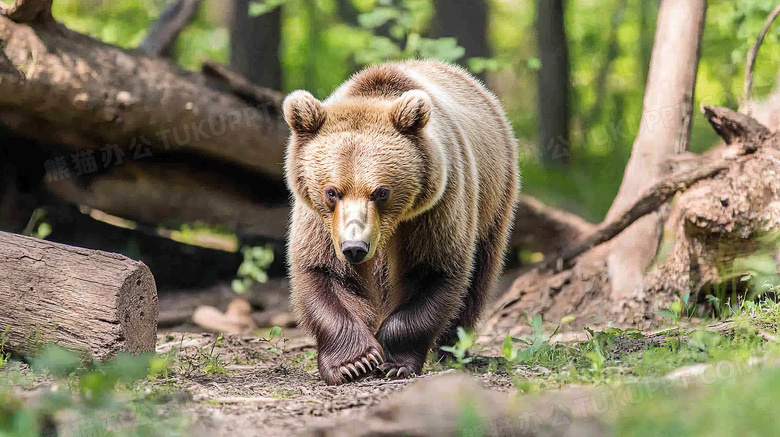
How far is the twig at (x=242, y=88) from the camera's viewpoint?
775cm

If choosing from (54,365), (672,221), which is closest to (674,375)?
(54,365)

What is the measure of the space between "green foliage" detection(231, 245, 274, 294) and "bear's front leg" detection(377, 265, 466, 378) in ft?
13.3

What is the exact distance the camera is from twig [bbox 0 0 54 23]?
6.45 metres

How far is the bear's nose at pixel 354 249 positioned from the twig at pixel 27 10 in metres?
4.03

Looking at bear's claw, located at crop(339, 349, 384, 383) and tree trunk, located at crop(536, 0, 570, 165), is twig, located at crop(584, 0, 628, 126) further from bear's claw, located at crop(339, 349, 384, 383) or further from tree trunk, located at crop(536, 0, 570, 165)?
bear's claw, located at crop(339, 349, 384, 383)

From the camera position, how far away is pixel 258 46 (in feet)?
39.4

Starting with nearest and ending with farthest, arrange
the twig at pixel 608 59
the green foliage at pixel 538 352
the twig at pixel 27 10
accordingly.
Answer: the green foliage at pixel 538 352, the twig at pixel 27 10, the twig at pixel 608 59

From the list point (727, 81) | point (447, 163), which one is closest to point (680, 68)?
point (447, 163)

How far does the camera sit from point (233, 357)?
563 cm

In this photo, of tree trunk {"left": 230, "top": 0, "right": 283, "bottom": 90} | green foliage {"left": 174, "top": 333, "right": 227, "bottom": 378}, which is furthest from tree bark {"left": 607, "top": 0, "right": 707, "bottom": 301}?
tree trunk {"left": 230, "top": 0, "right": 283, "bottom": 90}

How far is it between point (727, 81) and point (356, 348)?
12.1 m

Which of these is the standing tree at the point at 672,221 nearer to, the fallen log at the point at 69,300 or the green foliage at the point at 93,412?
the fallen log at the point at 69,300

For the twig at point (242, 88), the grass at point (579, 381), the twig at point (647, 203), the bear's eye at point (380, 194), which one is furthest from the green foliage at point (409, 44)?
the grass at point (579, 381)

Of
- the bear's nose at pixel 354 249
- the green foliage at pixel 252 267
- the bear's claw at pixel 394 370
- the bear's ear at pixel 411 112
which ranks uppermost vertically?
the bear's ear at pixel 411 112
